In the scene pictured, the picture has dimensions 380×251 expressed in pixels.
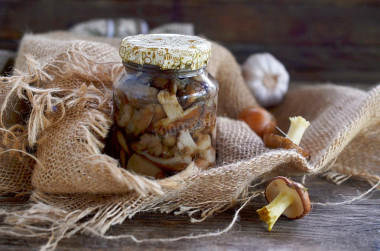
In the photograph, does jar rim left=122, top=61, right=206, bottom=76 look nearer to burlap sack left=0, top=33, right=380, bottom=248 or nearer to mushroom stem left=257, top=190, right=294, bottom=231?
burlap sack left=0, top=33, right=380, bottom=248

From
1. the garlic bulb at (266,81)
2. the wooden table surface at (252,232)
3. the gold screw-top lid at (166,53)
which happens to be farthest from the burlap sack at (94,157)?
the garlic bulb at (266,81)

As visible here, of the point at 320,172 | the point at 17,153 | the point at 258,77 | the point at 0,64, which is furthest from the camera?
the point at 258,77

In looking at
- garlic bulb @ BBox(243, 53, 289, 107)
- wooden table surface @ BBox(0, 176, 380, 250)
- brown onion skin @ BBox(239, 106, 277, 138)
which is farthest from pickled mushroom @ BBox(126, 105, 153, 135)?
garlic bulb @ BBox(243, 53, 289, 107)

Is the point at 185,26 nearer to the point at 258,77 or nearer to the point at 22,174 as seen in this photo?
the point at 258,77

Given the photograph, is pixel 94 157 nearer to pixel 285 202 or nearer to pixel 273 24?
pixel 285 202

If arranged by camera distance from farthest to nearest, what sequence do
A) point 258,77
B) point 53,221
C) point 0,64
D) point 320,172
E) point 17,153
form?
1. point 258,77
2. point 0,64
3. point 320,172
4. point 17,153
5. point 53,221

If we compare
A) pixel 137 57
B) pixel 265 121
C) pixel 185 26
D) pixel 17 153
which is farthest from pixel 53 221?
pixel 185 26

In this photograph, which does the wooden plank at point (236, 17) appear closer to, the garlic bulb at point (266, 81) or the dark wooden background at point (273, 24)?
the dark wooden background at point (273, 24)
